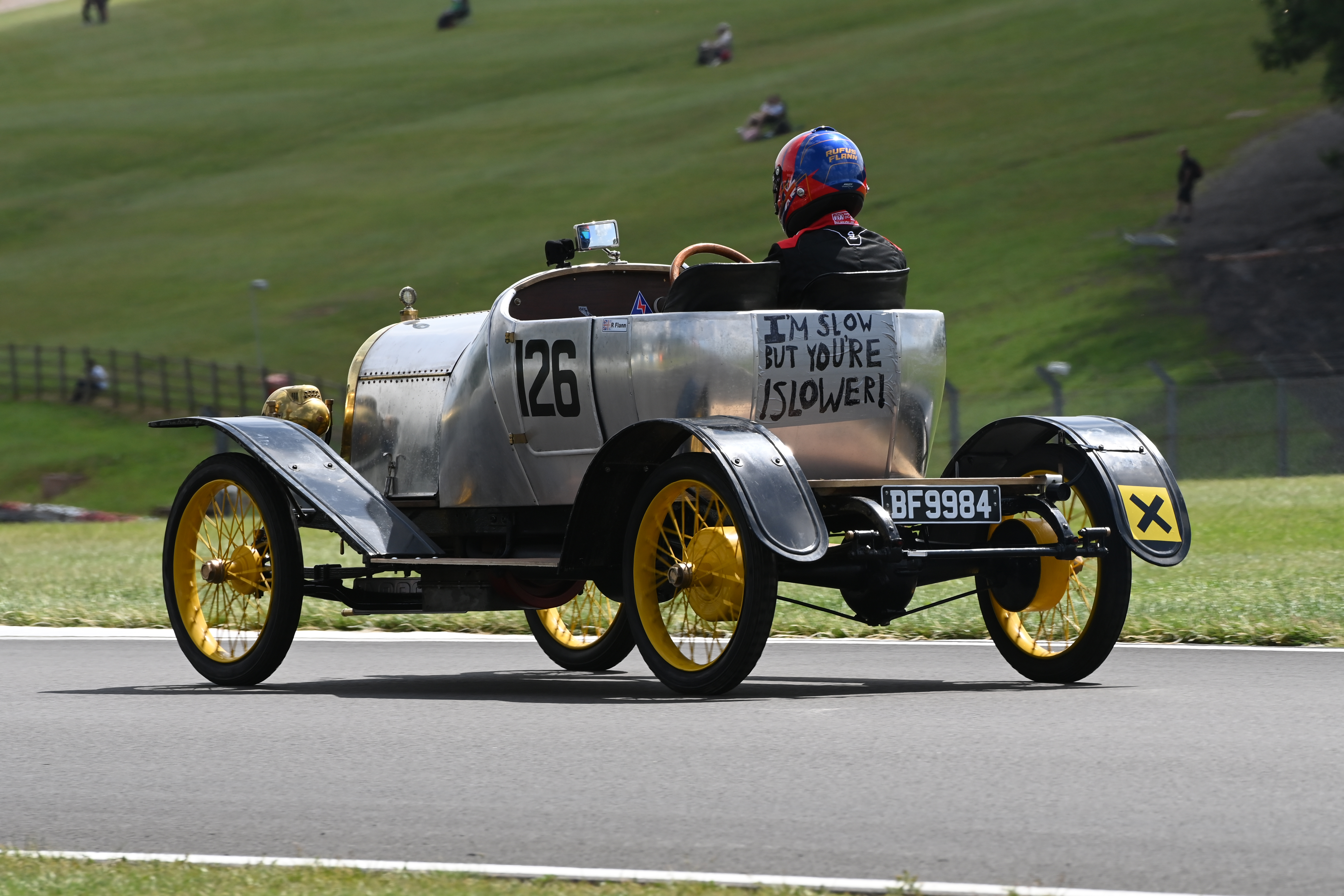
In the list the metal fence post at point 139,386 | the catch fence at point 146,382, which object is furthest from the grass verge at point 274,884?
the metal fence post at point 139,386

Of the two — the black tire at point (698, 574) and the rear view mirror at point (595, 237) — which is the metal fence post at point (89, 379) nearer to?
the rear view mirror at point (595, 237)

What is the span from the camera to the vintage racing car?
27.5 feet

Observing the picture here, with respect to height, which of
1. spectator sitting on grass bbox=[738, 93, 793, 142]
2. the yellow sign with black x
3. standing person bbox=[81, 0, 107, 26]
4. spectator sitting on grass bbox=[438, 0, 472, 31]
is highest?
standing person bbox=[81, 0, 107, 26]

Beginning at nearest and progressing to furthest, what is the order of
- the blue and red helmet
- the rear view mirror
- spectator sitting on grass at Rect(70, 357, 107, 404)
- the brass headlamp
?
the blue and red helmet
the rear view mirror
the brass headlamp
spectator sitting on grass at Rect(70, 357, 107, 404)

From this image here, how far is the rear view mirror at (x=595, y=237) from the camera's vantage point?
9.88 meters

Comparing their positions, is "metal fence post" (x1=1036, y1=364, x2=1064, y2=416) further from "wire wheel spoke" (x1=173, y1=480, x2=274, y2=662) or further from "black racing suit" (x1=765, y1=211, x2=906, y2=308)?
"wire wheel spoke" (x1=173, y1=480, x2=274, y2=662)

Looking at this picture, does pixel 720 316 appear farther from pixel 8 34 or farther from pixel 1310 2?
pixel 8 34

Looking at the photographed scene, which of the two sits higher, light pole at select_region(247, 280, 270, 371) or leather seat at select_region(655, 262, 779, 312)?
light pole at select_region(247, 280, 270, 371)

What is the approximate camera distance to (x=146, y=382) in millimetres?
56469

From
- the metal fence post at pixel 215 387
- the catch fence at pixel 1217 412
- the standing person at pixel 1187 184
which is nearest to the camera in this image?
the catch fence at pixel 1217 412

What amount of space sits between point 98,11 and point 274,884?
12503 cm

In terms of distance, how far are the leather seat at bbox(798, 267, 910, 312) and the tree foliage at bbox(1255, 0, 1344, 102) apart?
117ft

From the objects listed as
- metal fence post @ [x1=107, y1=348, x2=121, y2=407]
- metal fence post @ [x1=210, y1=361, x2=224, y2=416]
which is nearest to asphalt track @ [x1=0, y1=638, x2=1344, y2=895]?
metal fence post @ [x1=210, y1=361, x2=224, y2=416]

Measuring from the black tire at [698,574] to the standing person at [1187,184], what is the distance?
48.6 metres
